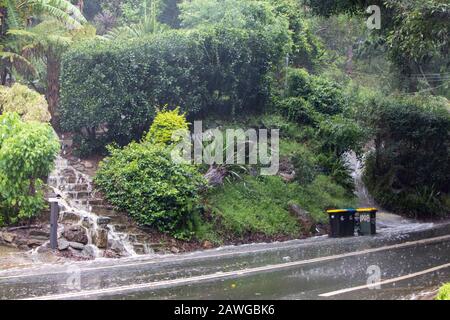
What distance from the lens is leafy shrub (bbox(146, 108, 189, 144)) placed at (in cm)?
2180

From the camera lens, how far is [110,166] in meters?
20.6

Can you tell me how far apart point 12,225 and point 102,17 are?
2287cm

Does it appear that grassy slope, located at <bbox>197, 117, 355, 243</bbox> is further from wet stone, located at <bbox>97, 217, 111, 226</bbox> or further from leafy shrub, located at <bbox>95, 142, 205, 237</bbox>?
wet stone, located at <bbox>97, 217, 111, 226</bbox>

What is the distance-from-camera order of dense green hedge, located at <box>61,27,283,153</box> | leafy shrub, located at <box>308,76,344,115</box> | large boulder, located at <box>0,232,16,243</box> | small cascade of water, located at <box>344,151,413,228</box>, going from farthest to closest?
leafy shrub, located at <box>308,76,344,115</box> < small cascade of water, located at <box>344,151,413,228</box> < dense green hedge, located at <box>61,27,283,153</box> < large boulder, located at <box>0,232,16,243</box>

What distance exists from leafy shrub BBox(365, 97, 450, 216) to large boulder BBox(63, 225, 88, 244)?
14854mm

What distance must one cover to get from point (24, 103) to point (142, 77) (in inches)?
165

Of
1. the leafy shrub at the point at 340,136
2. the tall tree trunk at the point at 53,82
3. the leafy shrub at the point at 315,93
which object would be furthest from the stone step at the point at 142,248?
the leafy shrub at the point at 315,93

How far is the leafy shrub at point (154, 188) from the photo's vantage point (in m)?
19.0

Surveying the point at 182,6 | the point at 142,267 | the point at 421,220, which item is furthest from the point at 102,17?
the point at 142,267

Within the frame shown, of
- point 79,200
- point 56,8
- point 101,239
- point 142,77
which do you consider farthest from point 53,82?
point 101,239

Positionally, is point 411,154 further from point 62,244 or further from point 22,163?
point 22,163

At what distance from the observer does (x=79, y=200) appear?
65.1 feet

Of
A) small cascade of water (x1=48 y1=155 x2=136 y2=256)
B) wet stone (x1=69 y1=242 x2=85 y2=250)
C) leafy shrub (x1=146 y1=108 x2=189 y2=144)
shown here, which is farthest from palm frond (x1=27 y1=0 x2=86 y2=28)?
wet stone (x1=69 y1=242 x2=85 y2=250)

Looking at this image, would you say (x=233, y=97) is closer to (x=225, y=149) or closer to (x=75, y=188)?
(x=225, y=149)
